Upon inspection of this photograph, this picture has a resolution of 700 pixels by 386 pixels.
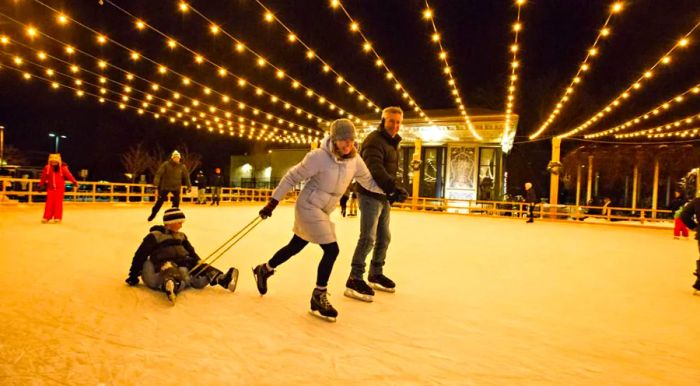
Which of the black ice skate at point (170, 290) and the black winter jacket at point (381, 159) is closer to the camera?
the black ice skate at point (170, 290)

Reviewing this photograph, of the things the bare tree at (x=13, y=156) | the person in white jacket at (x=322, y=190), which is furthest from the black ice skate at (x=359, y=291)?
the bare tree at (x=13, y=156)

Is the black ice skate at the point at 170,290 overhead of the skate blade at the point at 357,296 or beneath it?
overhead

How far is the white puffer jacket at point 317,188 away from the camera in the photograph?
246cm

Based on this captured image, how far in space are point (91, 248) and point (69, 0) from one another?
430 cm

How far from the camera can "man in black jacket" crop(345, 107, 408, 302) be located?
9.36ft

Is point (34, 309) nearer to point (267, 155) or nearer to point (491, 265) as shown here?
point (491, 265)

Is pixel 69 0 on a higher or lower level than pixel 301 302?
higher

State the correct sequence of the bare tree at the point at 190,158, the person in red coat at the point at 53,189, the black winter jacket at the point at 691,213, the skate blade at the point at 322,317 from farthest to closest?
the bare tree at the point at 190,158 < the person in red coat at the point at 53,189 < the black winter jacket at the point at 691,213 < the skate blade at the point at 322,317

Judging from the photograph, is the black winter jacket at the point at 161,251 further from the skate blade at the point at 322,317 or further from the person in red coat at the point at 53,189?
the person in red coat at the point at 53,189

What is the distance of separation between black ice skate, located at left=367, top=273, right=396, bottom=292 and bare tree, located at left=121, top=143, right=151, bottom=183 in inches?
1502

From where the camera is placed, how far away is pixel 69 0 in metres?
6.34

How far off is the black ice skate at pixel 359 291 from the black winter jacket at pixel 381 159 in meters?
0.63

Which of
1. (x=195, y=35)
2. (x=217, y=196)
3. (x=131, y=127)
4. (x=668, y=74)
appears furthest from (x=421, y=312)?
(x=131, y=127)

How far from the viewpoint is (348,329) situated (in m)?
2.25
